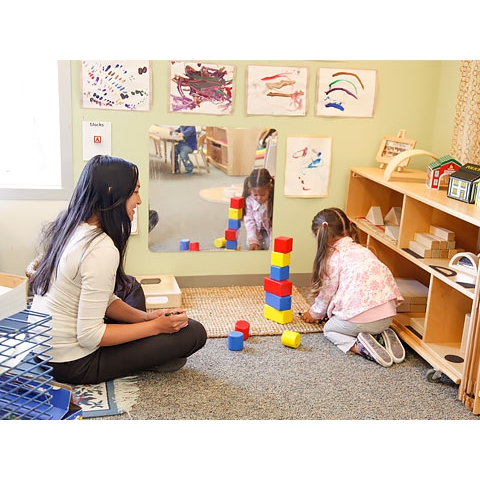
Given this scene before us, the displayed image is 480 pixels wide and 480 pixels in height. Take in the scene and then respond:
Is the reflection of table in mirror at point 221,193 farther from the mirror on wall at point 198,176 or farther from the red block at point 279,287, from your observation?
the red block at point 279,287

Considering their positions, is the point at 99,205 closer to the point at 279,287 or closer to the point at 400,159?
the point at 279,287

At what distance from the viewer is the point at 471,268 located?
2.05 m

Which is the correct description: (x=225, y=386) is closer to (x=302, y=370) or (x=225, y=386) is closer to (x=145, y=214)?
(x=302, y=370)

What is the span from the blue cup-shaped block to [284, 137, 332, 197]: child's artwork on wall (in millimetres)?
941

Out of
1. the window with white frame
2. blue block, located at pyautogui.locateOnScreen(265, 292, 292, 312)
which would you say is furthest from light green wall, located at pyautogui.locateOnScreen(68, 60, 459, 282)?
blue block, located at pyautogui.locateOnScreen(265, 292, 292, 312)

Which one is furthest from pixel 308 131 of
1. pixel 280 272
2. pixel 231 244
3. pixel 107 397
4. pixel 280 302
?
pixel 107 397

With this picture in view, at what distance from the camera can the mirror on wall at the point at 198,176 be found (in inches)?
112

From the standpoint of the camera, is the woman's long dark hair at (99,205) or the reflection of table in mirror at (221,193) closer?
the woman's long dark hair at (99,205)

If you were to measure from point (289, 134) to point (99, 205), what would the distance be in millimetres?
1390

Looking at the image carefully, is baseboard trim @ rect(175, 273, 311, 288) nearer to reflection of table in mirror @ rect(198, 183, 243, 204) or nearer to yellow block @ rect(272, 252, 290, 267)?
reflection of table in mirror @ rect(198, 183, 243, 204)

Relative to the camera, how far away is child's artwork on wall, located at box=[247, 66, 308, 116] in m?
2.83

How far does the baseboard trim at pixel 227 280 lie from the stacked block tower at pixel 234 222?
161mm

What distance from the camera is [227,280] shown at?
9.96ft

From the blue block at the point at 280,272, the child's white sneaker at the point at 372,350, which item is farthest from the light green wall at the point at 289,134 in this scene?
the child's white sneaker at the point at 372,350
